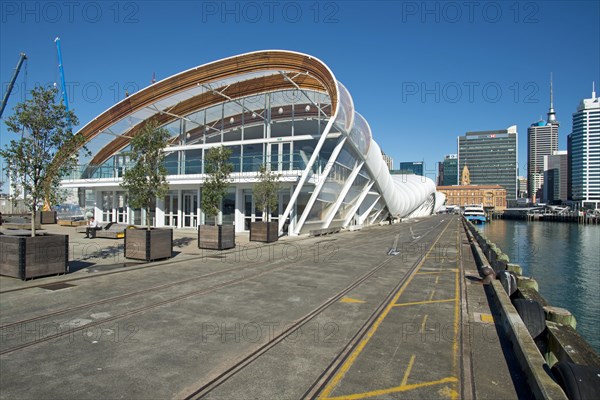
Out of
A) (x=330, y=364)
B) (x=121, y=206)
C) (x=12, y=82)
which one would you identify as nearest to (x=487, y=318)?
(x=330, y=364)

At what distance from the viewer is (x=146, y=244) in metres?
13.7

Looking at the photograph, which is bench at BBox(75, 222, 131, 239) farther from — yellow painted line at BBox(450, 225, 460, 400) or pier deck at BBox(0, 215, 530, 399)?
yellow painted line at BBox(450, 225, 460, 400)

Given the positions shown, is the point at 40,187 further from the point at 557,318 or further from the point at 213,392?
the point at 557,318

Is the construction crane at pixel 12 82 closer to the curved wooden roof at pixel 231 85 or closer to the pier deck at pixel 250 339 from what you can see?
the curved wooden roof at pixel 231 85

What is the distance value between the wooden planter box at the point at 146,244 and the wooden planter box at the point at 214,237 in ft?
10.7

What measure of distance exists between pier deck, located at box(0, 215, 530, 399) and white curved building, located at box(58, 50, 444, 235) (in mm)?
14988

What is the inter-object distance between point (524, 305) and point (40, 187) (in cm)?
1309

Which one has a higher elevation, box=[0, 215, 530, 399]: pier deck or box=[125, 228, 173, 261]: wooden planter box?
box=[125, 228, 173, 261]: wooden planter box

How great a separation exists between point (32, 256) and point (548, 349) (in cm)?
1232

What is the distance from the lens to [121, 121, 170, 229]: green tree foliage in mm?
14797

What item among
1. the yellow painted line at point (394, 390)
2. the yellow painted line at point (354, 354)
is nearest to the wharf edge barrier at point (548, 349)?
the yellow painted line at point (394, 390)

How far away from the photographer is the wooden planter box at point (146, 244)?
1370cm

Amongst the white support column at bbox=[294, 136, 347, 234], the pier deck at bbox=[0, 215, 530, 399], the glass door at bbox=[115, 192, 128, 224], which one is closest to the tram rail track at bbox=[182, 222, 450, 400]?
the pier deck at bbox=[0, 215, 530, 399]

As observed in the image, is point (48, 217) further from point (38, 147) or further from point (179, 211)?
point (38, 147)
